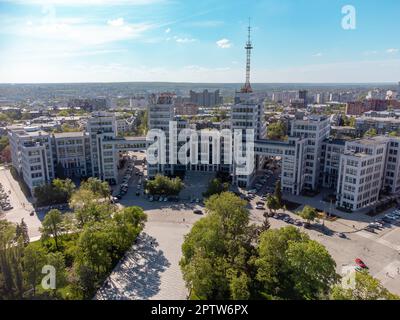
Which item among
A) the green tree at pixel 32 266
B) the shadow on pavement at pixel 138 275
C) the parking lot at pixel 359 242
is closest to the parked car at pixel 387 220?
the parking lot at pixel 359 242

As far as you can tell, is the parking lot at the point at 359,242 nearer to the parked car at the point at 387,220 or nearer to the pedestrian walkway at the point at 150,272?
the parked car at the point at 387,220

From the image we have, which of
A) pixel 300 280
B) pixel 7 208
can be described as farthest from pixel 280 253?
pixel 7 208

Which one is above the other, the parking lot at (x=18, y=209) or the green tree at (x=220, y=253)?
the green tree at (x=220, y=253)

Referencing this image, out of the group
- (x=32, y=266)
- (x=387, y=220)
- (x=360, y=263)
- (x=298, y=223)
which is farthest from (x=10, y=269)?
(x=387, y=220)

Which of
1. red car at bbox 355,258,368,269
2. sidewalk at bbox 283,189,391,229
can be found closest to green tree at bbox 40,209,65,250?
red car at bbox 355,258,368,269

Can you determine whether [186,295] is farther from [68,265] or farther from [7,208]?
[7,208]

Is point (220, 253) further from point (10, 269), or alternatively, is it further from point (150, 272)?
point (10, 269)

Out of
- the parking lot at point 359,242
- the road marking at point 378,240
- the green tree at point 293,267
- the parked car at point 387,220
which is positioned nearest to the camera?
the green tree at point 293,267
